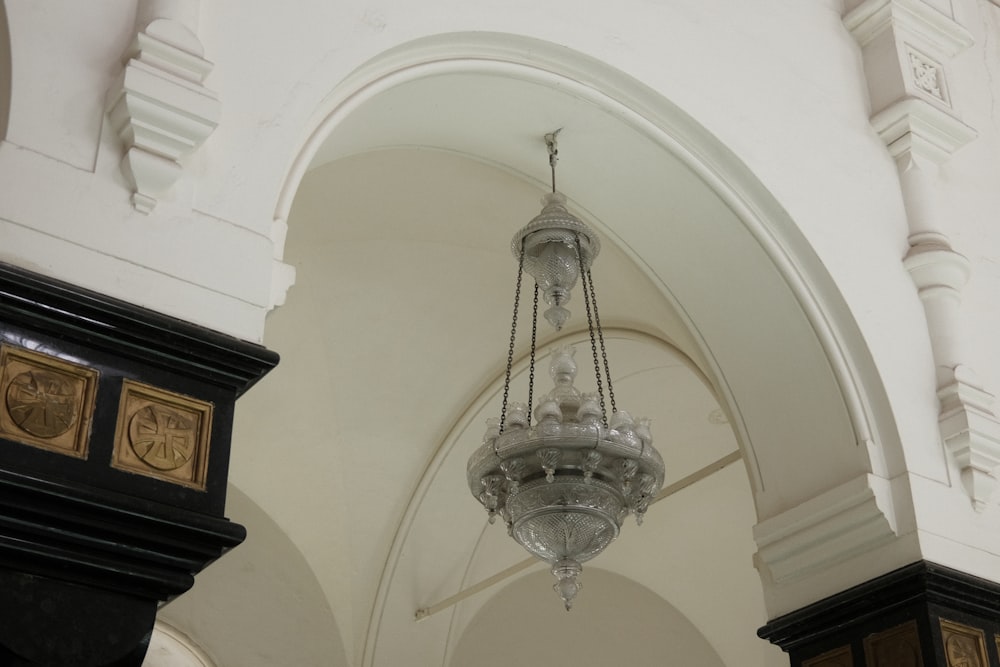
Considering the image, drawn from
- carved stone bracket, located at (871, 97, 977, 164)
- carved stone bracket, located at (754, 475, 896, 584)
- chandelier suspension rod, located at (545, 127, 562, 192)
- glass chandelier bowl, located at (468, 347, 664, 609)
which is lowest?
carved stone bracket, located at (754, 475, 896, 584)

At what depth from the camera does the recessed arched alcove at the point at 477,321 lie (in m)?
5.80

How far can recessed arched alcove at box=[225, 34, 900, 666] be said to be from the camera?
229 inches

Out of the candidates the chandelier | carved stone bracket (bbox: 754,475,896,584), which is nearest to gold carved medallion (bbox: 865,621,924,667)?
carved stone bracket (bbox: 754,475,896,584)

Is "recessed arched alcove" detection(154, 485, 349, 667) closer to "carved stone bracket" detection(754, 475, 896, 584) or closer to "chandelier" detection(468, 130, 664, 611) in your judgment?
"chandelier" detection(468, 130, 664, 611)

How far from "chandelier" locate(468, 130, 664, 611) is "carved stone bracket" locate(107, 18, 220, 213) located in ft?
7.65

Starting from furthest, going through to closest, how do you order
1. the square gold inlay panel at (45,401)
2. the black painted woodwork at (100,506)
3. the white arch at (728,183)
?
the white arch at (728,183)
the square gold inlay panel at (45,401)
the black painted woodwork at (100,506)

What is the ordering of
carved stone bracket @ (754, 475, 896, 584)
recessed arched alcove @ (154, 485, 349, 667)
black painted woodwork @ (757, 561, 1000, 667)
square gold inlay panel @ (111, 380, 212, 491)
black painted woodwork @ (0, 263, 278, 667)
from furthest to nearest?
recessed arched alcove @ (154, 485, 349, 667) < carved stone bracket @ (754, 475, 896, 584) < black painted woodwork @ (757, 561, 1000, 667) < square gold inlay panel @ (111, 380, 212, 491) < black painted woodwork @ (0, 263, 278, 667)

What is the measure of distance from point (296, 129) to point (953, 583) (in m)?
3.44

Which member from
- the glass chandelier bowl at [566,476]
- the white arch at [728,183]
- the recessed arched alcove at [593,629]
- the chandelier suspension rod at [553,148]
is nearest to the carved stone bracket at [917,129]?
the white arch at [728,183]

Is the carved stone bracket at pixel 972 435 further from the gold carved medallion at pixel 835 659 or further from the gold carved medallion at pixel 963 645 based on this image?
the gold carved medallion at pixel 835 659

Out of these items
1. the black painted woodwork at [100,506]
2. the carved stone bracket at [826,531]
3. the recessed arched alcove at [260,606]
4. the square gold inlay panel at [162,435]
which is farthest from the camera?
the recessed arched alcove at [260,606]

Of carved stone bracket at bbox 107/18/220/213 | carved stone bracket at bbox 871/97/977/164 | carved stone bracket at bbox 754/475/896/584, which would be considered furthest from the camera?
carved stone bracket at bbox 871/97/977/164

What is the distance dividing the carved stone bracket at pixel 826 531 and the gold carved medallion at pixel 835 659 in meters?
0.37

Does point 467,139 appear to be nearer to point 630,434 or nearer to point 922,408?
point 630,434
